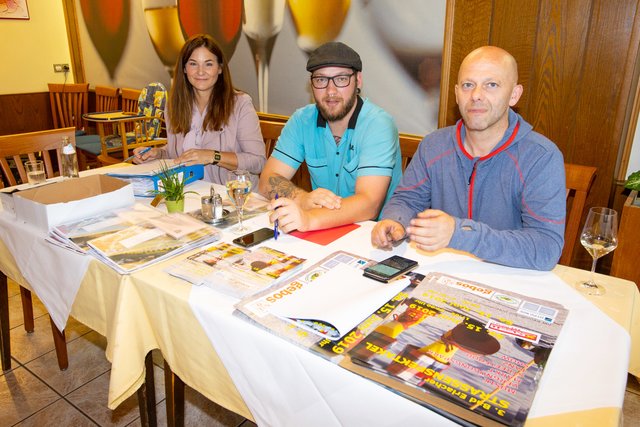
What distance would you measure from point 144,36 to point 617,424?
196 inches

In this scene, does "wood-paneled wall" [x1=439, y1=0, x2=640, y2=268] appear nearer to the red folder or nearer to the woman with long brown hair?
the woman with long brown hair

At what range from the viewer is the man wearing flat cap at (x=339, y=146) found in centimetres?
174

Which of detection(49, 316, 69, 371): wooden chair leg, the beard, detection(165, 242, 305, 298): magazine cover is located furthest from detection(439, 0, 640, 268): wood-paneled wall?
detection(49, 316, 69, 371): wooden chair leg

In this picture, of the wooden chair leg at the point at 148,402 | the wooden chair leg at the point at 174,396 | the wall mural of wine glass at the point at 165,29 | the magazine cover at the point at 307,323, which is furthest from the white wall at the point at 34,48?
the magazine cover at the point at 307,323

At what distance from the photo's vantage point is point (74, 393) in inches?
74.4

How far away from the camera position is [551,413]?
2.33 ft

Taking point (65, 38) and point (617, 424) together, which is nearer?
point (617, 424)

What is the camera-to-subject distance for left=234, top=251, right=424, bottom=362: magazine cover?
85 cm

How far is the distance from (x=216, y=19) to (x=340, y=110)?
2542 millimetres

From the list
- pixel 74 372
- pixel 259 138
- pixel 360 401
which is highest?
pixel 259 138

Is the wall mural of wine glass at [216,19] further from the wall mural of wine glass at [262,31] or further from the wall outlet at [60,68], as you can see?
the wall outlet at [60,68]

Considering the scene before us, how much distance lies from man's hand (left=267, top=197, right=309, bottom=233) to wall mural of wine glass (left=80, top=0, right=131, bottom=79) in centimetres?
429

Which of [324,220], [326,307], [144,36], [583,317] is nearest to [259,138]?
[324,220]

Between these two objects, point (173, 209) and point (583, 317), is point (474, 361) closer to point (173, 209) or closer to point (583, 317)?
point (583, 317)
